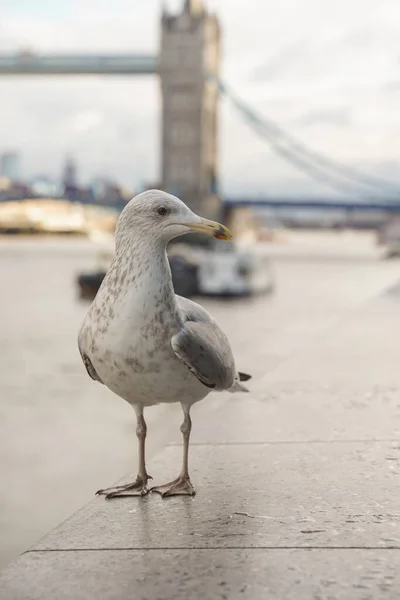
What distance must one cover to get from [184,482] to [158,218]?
49 cm

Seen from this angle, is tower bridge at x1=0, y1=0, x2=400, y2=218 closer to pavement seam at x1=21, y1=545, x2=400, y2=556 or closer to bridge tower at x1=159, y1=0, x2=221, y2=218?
bridge tower at x1=159, y1=0, x2=221, y2=218

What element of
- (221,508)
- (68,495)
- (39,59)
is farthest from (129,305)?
(39,59)

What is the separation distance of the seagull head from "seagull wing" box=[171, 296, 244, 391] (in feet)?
0.52

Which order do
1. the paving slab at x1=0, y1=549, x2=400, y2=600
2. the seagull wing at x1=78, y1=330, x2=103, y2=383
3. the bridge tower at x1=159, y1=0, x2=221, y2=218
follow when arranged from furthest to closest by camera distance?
the bridge tower at x1=159, y1=0, x2=221, y2=218, the seagull wing at x1=78, y1=330, x2=103, y2=383, the paving slab at x1=0, y1=549, x2=400, y2=600

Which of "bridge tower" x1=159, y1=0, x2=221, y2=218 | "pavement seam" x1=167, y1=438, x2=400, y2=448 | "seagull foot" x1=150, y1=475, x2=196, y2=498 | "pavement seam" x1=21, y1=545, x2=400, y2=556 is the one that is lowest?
"bridge tower" x1=159, y1=0, x2=221, y2=218

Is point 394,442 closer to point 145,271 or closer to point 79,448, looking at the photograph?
point 145,271

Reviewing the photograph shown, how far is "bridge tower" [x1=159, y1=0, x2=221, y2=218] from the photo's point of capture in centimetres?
4512

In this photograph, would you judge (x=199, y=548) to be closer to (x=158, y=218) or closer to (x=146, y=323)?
(x=146, y=323)

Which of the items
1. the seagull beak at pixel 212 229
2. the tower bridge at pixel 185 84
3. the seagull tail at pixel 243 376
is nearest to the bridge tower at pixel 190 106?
the tower bridge at pixel 185 84

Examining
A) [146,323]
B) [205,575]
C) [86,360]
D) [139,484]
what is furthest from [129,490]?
[205,575]

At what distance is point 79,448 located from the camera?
693 centimetres

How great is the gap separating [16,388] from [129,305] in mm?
9208

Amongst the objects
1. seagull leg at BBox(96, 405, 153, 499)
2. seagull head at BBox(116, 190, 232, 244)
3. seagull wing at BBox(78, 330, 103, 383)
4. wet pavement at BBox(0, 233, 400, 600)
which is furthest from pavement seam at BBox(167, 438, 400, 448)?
seagull head at BBox(116, 190, 232, 244)

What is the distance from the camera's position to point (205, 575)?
4.18 feet
